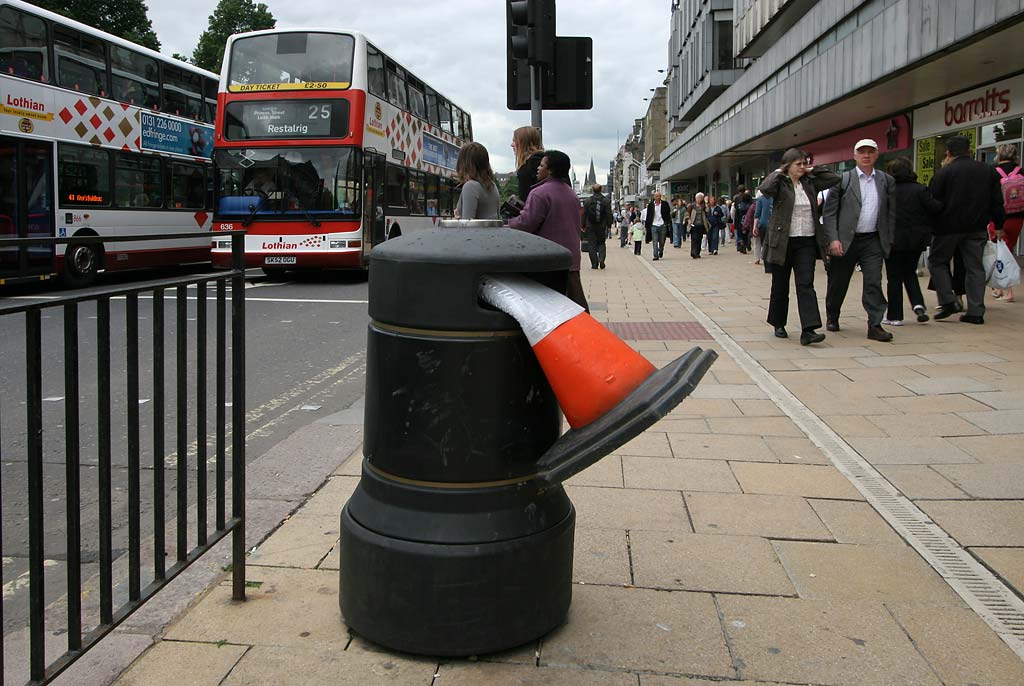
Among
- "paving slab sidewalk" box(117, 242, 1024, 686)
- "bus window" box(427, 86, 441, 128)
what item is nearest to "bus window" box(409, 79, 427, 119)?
"bus window" box(427, 86, 441, 128)

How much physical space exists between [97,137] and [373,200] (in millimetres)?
4761

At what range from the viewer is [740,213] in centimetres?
2666

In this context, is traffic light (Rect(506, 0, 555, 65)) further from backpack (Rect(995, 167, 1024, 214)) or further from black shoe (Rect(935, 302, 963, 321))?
backpack (Rect(995, 167, 1024, 214))

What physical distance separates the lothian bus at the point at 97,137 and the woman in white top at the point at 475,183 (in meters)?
6.16

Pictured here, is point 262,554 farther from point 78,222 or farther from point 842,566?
point 78,222

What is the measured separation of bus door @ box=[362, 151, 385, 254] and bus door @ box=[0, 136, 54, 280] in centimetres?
509

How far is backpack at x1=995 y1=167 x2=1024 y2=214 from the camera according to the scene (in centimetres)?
1088

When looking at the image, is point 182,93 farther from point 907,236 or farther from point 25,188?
point 907,236

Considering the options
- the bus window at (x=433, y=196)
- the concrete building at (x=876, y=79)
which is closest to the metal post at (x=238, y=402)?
the concrete building at (x=876, y=79)

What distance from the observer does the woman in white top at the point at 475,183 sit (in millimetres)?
7141

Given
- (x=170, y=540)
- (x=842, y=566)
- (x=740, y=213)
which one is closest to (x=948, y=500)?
(x=842, y=566)

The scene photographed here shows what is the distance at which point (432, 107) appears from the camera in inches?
884

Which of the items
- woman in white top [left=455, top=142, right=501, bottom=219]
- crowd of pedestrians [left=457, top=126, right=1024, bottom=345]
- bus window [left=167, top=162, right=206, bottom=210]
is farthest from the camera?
bus window [left=167, top=162, right=206, bottom=210]

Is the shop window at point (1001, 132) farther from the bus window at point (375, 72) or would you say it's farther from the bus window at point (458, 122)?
the bus window at point (458, 122)
